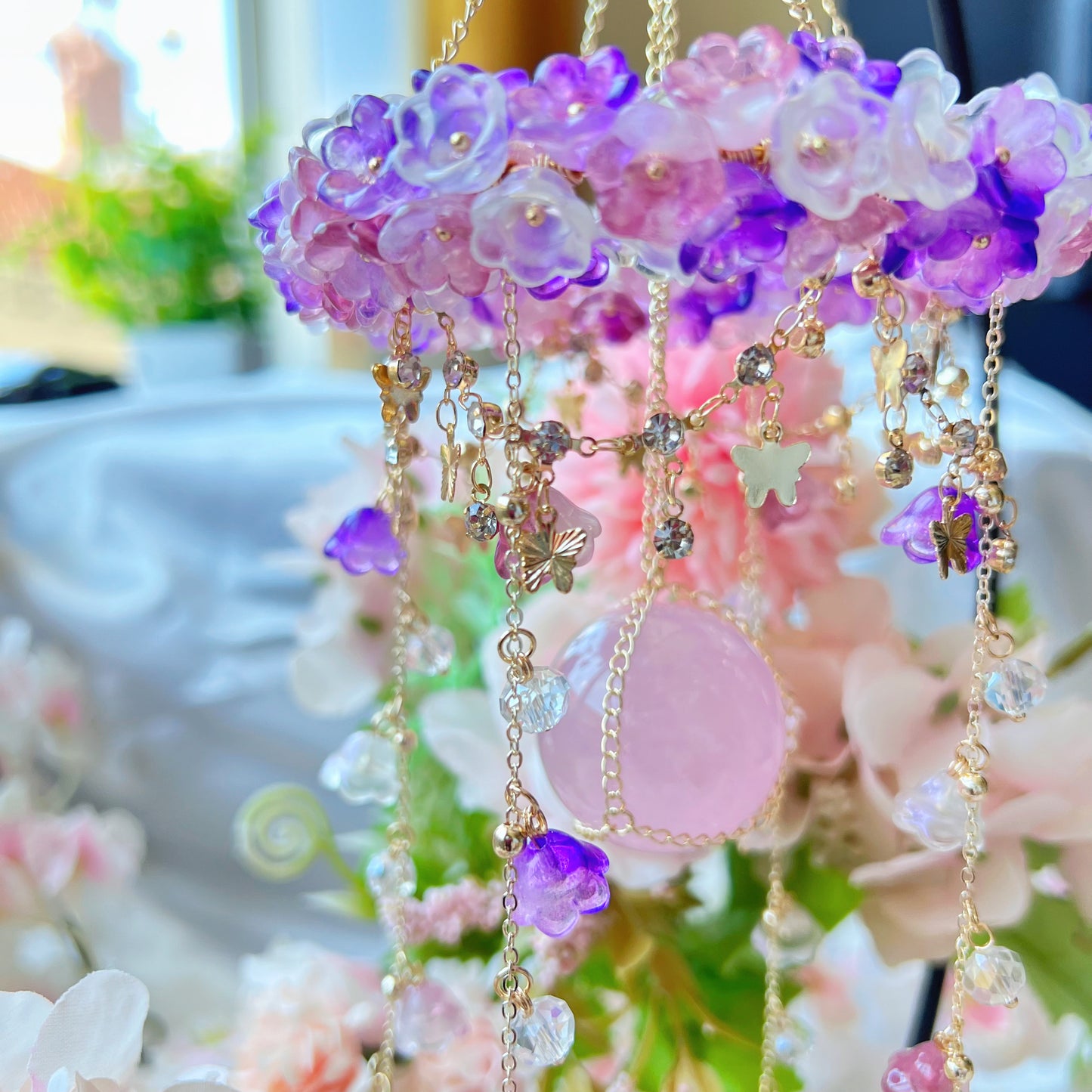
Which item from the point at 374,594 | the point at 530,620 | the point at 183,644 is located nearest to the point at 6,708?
the point at 183,644

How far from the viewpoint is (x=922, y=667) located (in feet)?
1.75

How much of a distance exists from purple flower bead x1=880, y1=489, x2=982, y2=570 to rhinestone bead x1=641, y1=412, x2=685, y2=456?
0.29 feet

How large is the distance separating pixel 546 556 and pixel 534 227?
111 mm

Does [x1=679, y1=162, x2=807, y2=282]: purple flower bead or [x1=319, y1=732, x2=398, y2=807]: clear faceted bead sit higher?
[x1=679, y1=162, x2=807, y2=282]: purple flower bead

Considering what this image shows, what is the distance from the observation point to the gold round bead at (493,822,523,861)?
0.38 meters

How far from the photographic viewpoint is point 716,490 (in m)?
0.54

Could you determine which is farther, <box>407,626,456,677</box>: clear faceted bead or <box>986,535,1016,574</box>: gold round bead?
<box>407,626,456,677</box>: clear faceted bead

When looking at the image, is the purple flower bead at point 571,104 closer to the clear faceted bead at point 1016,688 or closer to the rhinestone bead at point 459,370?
the rhinestone bead at point 459,370

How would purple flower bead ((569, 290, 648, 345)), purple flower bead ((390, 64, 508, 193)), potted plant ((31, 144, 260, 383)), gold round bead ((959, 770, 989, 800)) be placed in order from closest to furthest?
purple flower bead ((390, 64, 508, 193)) → gold round bead ((959, 770, 989, 800)) → purple flower bead ((569, 290, 648, 345)) → potted plant ((31, 144, 260, 383))

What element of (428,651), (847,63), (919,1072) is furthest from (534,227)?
Answer: (919,1072)

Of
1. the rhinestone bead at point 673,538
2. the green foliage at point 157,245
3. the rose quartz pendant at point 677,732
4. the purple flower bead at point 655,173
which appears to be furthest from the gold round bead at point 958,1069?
the green foliage at point 157,245

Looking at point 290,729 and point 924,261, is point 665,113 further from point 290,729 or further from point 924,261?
point 290,729

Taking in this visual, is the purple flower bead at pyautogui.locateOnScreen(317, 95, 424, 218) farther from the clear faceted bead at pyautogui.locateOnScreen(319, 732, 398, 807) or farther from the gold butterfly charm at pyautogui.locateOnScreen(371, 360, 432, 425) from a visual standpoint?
the clear faceted bead at pyautogui.locateOnScreen(319, 732, 398, 807)

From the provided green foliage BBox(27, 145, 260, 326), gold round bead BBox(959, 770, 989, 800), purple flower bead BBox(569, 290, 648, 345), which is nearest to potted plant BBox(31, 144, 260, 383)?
green foliage BBox(27, 145, 260, 326)
